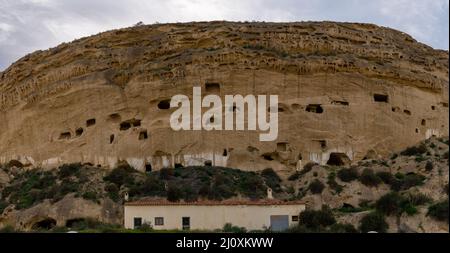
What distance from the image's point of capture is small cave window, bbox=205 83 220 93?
43.9m

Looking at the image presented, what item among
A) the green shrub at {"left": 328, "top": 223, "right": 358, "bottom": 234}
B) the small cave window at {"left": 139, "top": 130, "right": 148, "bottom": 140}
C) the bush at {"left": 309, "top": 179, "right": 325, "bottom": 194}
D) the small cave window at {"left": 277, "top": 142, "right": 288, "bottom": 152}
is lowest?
the green shrub at {"left": 328, "top": 223, "right": 358, "bottom": 234}

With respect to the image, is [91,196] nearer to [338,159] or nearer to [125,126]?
[125,126]

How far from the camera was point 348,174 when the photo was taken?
129 ft

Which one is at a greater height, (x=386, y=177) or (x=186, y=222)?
(x=386, y=177)

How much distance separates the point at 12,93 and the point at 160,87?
10582mm

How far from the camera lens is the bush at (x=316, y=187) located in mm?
37784

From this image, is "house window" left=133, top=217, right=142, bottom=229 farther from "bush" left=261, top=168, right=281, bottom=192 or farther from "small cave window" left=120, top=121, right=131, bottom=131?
"small cave window" left=120, top=121, right=131, bottom=131

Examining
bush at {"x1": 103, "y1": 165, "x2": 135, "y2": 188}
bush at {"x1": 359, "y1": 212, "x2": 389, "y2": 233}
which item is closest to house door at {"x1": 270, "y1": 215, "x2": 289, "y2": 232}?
bush at {"x1": 359, "y1": 212, "x2": 389, "y2": 233}

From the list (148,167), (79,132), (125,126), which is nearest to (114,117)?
(125,126)

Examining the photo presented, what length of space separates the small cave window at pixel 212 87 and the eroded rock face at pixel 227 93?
6cm

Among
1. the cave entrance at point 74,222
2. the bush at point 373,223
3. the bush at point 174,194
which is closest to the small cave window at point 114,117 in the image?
the bush at point 174,194

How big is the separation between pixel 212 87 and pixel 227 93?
0.88 meters

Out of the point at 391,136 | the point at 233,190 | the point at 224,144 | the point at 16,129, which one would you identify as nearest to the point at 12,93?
the point at 16,129
